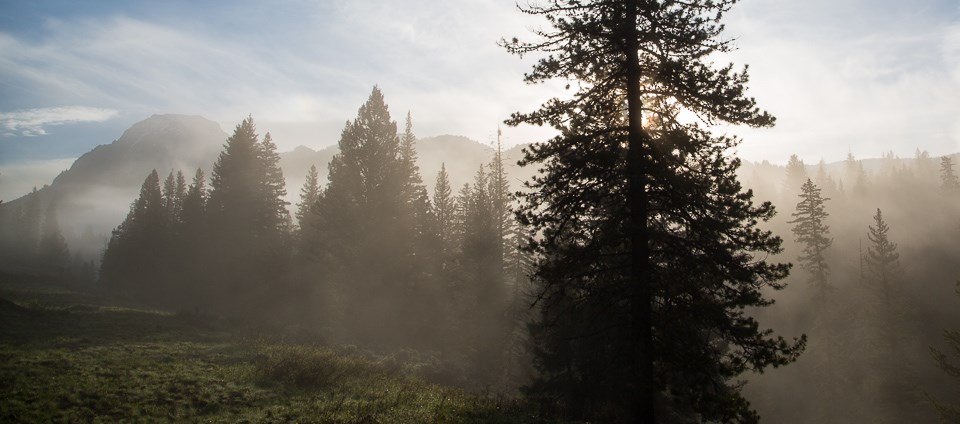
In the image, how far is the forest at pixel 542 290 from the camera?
10.1m

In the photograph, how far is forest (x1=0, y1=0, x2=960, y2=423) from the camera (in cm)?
1005

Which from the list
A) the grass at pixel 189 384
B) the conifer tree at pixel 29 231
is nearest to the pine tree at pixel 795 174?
the grass at pixel 189 384

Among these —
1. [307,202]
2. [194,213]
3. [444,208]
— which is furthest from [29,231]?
[444,208]

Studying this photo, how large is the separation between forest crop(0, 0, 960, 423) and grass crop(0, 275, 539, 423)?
155 mm

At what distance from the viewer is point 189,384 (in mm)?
14898

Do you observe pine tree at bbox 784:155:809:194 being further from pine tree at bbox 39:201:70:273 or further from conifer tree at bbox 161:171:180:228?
pine tree at bbox 39:201:70:273

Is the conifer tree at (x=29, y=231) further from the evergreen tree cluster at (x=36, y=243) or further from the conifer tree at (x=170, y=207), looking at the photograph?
the conifer tree at (x=170, y=207)

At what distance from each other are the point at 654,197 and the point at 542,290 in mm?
14201

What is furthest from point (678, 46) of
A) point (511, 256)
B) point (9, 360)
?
point (511, 256)

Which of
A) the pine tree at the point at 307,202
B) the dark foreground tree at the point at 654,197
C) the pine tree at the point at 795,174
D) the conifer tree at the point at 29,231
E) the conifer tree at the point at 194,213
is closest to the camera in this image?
the dark foreground tree at the point at 654,197

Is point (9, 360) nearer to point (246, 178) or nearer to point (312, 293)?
point (312, 293)

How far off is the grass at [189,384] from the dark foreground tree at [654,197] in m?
5.67

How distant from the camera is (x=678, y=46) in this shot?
10664mm

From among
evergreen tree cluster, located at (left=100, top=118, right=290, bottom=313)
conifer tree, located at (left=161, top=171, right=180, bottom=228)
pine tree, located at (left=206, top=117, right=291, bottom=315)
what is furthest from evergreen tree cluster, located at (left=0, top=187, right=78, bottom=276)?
pine tree, located at (left=206, top=117, right=291, bottom=315)
